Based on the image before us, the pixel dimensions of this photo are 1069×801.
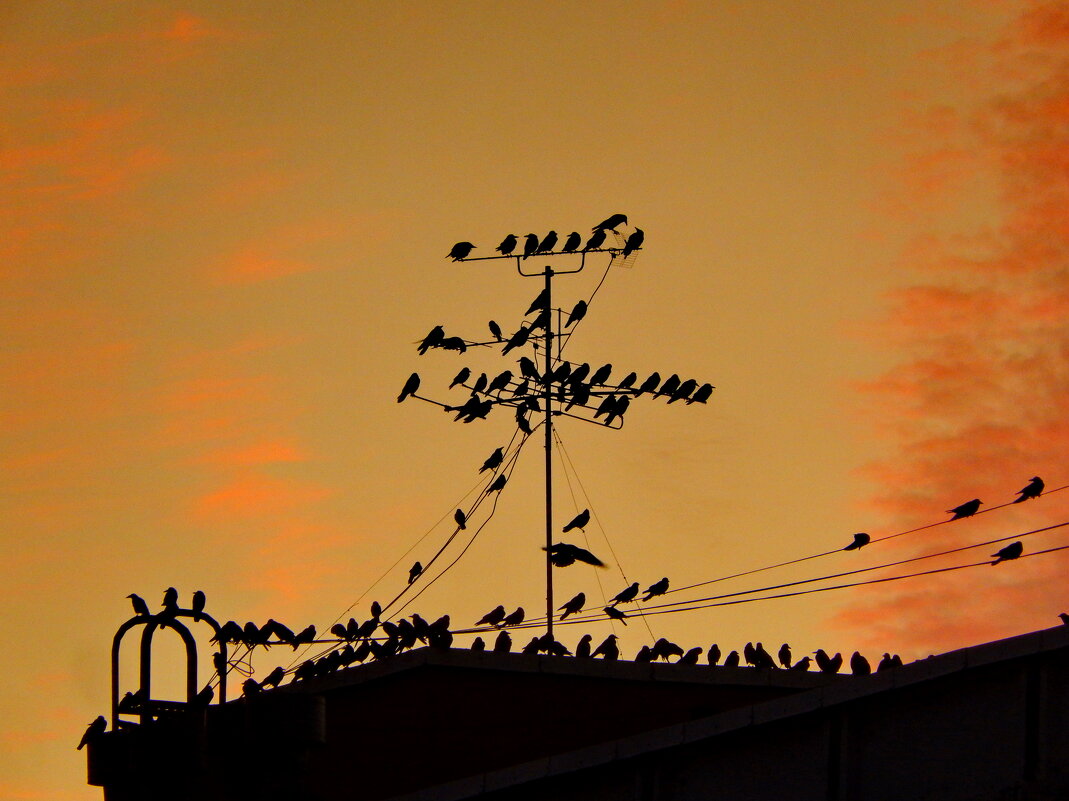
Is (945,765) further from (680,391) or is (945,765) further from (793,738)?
(680,391)

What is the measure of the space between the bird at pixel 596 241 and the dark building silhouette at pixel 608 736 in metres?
10.6

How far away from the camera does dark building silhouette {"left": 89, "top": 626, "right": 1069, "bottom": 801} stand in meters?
11.5

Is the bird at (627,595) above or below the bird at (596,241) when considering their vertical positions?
below

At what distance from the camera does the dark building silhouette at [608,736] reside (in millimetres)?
11477

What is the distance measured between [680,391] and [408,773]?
39.2ft

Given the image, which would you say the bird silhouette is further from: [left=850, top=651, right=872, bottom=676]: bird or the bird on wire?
[left=850, top=651, right=872, bottom=676]: bird

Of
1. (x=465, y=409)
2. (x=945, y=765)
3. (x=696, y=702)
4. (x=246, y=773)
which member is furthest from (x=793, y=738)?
(x=465, y=409)

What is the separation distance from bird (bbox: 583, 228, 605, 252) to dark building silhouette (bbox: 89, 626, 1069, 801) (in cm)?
1063

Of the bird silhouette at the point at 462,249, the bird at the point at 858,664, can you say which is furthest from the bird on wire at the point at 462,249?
the bird at the point at 858,664

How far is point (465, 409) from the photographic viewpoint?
1184 inches

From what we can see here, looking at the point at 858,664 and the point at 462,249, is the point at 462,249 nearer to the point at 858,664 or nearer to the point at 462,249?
the point at 462,249

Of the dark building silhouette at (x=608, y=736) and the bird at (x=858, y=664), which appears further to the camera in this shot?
the bird at (x=858, y=664)

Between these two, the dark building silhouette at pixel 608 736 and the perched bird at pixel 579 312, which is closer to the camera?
the dark building silhouette at pixel 608 736

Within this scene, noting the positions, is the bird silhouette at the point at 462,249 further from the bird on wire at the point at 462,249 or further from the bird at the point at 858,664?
the bird at the point at 858,664
